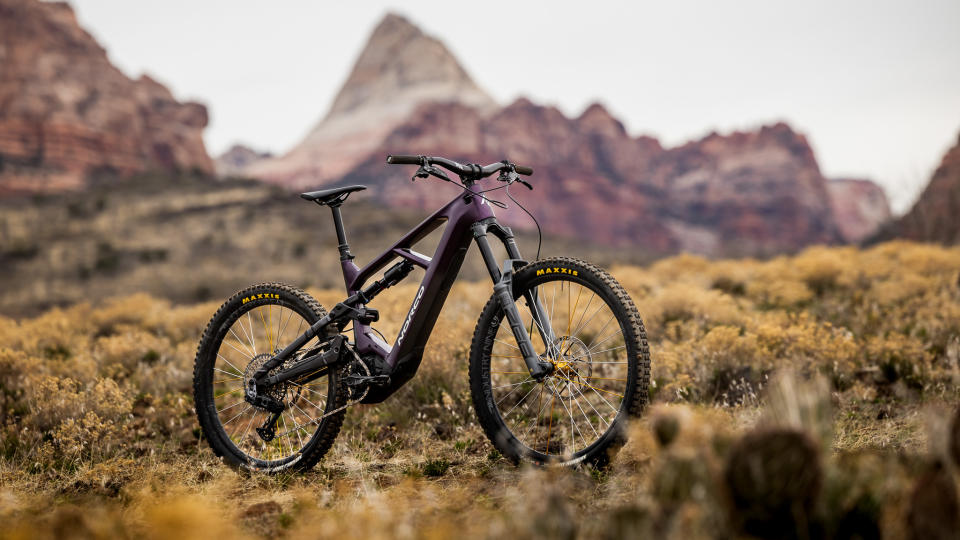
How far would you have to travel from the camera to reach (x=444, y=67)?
489 feet

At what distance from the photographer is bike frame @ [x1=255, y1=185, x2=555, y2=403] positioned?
2.94 m

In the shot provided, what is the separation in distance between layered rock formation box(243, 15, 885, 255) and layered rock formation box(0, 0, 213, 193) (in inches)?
1317

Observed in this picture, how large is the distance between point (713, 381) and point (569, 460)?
2.36m

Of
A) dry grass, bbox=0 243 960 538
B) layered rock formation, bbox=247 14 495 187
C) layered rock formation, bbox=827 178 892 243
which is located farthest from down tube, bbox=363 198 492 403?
layered rock formation, bbox=827 178 892 243

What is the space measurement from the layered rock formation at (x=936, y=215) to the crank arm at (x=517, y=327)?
26.1 metres

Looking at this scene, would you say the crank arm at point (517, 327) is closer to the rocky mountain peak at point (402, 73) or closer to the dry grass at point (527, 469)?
the dry grass at point (527, 469)

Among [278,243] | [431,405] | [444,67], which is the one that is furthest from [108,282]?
[444,67]

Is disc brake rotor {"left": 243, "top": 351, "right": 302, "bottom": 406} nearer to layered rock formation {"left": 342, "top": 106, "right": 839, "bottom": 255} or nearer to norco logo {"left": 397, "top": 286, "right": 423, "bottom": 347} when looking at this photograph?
norco logo {"left": 397, "top": 286, "right": 423, "bottom": 347}

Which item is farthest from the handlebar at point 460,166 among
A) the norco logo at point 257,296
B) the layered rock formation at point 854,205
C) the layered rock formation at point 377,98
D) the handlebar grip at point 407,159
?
the layered rock formation at point 854,205

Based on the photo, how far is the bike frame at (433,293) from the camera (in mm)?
2936

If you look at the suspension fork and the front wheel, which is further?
the suspension fork

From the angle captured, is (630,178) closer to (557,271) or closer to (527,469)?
(557,271)

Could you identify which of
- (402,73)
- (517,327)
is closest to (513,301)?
(517,327)

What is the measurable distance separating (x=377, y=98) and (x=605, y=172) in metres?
63.8
